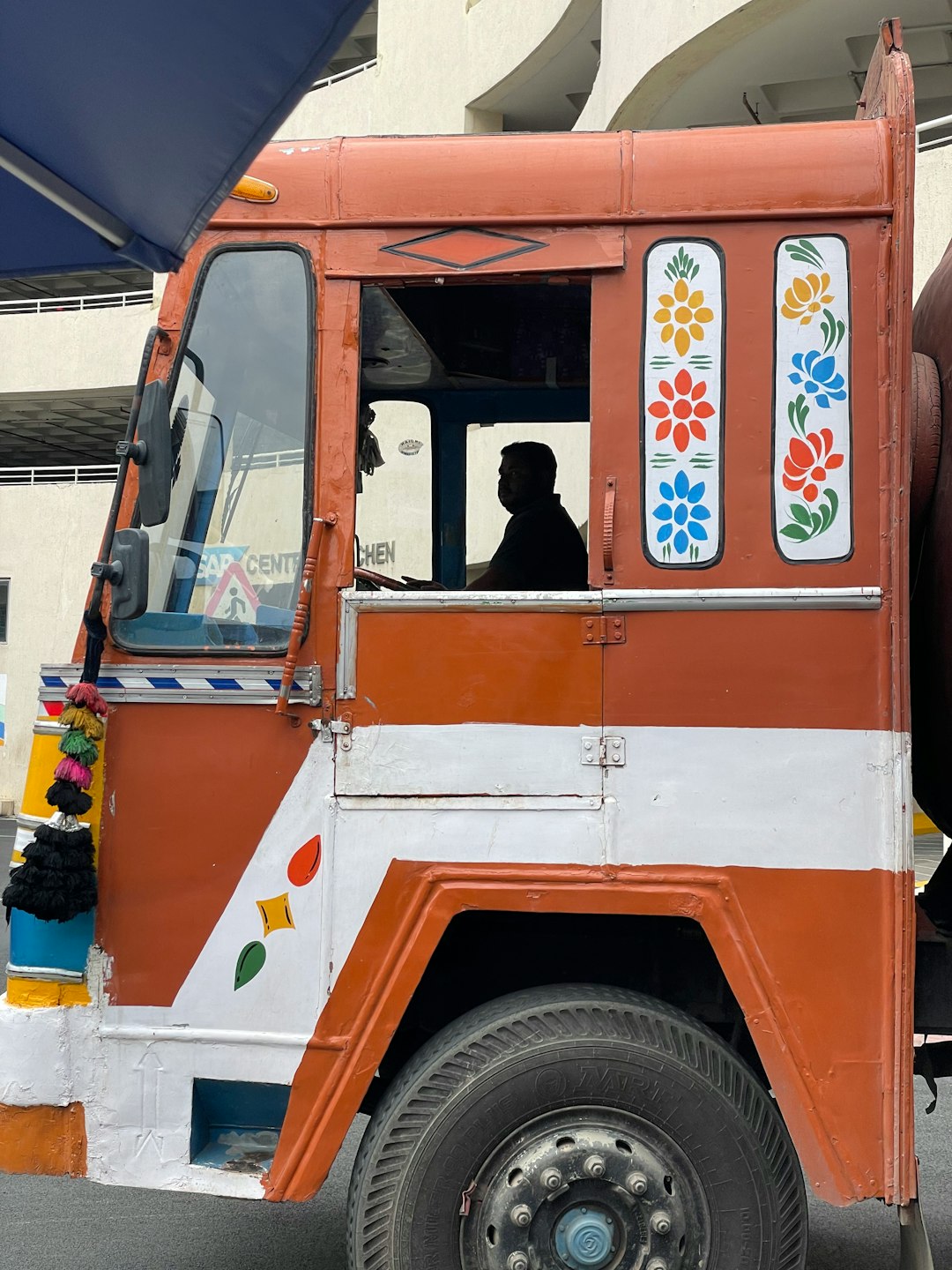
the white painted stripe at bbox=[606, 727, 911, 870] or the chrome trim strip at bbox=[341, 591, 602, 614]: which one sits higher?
the chrome trim strip at bbox=[341, 591, 602, 614]

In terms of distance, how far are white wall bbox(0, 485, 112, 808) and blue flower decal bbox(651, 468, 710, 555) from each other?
62.4ft

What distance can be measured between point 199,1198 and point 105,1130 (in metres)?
1.56

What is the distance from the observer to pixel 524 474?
436 cm

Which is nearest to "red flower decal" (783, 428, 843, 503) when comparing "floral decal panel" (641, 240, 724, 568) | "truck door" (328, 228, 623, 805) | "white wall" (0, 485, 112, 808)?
"floral decal panel" (641, 240, 724, 568)

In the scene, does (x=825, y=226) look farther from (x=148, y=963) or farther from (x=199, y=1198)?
(x=199, y=1198)

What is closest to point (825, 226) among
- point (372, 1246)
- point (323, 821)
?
point (323, 821)

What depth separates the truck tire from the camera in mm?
3031

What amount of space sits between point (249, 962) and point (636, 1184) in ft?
3.59

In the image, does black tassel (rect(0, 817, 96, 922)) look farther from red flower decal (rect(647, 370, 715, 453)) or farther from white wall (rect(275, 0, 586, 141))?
white wall (rect(275, 0, 586, 141))

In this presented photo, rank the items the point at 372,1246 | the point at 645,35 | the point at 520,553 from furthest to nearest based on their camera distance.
→ 1. the point at 645,35
2. the point at 520,553
3. the point at 372,1246

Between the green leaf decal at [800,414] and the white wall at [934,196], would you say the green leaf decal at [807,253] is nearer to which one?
the green leaf decal at [800,414]

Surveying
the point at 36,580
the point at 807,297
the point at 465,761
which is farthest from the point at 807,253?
the point at 36,580

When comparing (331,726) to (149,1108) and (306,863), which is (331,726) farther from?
(149,1108)

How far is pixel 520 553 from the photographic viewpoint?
3.97 metres
